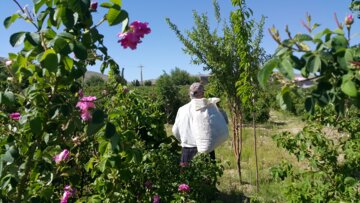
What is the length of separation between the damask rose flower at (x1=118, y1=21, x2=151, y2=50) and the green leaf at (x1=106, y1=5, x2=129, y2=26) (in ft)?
0.54

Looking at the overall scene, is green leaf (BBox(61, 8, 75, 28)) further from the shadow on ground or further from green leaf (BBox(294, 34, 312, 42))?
the shadow on ground

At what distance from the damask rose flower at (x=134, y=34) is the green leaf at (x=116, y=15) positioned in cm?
17

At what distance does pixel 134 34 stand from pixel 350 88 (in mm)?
807

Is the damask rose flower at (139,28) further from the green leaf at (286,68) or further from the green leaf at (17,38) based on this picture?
the green leaf at (286,68)

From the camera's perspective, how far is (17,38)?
1336 millimetres

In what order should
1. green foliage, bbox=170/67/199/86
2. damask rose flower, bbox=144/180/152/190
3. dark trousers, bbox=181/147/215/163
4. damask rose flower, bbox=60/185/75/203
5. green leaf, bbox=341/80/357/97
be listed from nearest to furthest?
green leaf, bbox=341/80/357/97, damask rose flower, bbox=60/185/75/203, damask rose flower, bbox=144/180/152/190, dark trousers, bbox=181/147/215/163, green foliage, bbox=170/67/199/86

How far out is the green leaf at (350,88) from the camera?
104cm

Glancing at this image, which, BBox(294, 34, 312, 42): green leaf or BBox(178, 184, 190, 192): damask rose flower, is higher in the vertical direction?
BBox(294, 34, 312, 42): green leaf

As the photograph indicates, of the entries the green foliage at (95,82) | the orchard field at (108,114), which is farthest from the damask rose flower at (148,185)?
the green foliage at (95,82)

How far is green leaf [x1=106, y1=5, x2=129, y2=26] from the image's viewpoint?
1.35 metres

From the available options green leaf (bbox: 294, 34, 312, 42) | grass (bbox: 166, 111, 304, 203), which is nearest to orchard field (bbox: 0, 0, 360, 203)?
green leaf (bbox: 294, 34, 312, 42)

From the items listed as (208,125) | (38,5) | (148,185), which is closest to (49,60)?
(38,5)

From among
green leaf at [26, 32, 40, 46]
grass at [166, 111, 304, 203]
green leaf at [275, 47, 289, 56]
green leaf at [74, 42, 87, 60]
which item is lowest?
grass at [166, 111, 304, 203]

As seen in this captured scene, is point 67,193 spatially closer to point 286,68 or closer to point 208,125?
point 286,68
